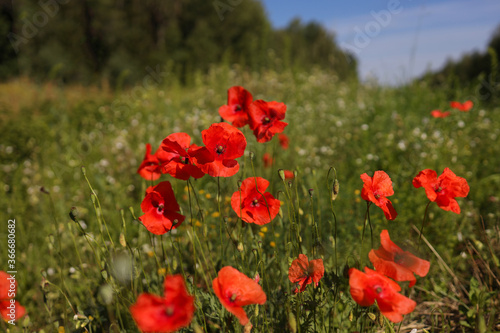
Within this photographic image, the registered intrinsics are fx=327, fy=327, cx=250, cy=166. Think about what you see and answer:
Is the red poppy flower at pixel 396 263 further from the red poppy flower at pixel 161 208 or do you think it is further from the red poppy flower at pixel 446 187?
the red poppy flower at pixel 161 208

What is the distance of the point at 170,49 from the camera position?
70.5ft

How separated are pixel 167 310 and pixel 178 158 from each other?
671 mm

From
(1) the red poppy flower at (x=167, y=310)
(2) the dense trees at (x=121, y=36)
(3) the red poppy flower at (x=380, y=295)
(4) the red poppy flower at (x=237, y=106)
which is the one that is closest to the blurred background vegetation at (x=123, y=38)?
(2) the dense trees at (x=121, y=36)

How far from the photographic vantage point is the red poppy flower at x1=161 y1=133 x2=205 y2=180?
1.25 meters

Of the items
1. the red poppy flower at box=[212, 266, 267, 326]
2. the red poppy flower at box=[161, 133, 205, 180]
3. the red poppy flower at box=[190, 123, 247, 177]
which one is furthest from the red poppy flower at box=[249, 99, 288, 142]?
the red poppy flower at box=[212, 266, 267, 326]

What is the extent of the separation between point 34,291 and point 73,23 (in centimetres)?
1901

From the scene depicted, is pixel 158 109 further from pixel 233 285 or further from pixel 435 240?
pixel 233 285

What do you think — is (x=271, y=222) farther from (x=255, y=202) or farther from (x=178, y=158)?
(x=178, y=158)

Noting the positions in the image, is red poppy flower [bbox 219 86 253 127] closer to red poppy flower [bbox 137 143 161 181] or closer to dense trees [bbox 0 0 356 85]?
red poppy flower [bbox 137 143 161 181]

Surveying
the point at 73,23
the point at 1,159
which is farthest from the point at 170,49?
the point at 1,159

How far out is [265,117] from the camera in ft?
5.01

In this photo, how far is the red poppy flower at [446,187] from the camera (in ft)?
4.35

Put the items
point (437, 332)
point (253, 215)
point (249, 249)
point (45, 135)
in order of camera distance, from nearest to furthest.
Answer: point (253, 215) < point (437, 332) < point (249, 249) < point (45, 135)

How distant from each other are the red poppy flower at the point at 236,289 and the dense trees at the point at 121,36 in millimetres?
10660
